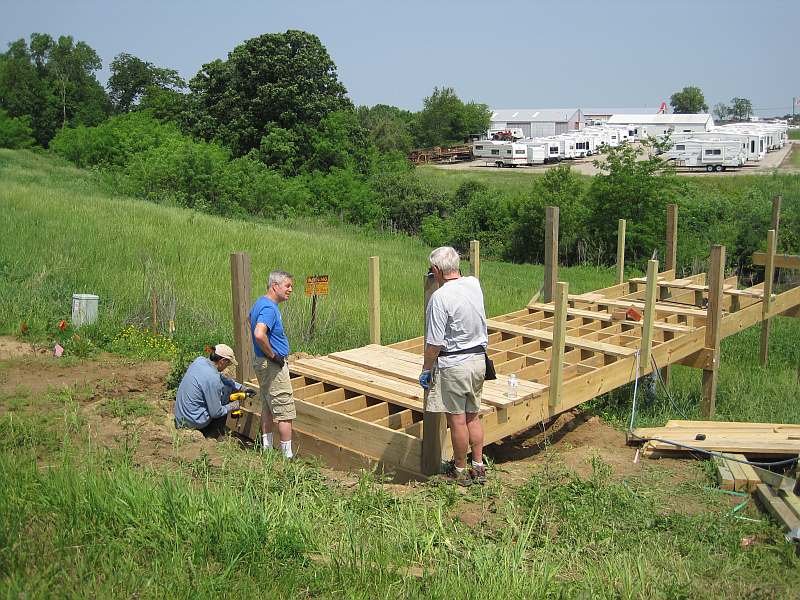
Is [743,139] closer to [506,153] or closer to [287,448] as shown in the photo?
[506,153]

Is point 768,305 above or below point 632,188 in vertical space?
below

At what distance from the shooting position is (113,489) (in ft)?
16.5

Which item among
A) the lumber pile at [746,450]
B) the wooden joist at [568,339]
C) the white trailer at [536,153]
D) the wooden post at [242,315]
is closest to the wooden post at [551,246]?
the wooden joist at [568,339]

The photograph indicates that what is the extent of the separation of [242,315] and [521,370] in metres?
3.15

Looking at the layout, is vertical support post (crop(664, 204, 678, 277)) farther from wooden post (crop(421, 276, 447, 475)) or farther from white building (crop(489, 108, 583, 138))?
white building (crop(489, 108, 583, 138))

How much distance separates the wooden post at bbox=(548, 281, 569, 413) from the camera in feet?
25.1

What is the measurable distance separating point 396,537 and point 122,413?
4.23 m

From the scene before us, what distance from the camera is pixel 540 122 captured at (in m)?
87.7

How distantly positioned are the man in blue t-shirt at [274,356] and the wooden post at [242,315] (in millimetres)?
1357

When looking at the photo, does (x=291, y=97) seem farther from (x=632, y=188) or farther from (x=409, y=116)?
(x=409, y=116)

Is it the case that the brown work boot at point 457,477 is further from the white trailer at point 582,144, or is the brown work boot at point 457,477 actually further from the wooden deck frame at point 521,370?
the white trailer at point 582,144

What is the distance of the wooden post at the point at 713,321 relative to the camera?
1041 cm

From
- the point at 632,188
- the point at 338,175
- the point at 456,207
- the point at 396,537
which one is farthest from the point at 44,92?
the point at 396,537

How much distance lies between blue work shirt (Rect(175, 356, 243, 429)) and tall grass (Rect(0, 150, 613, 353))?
127 inches
